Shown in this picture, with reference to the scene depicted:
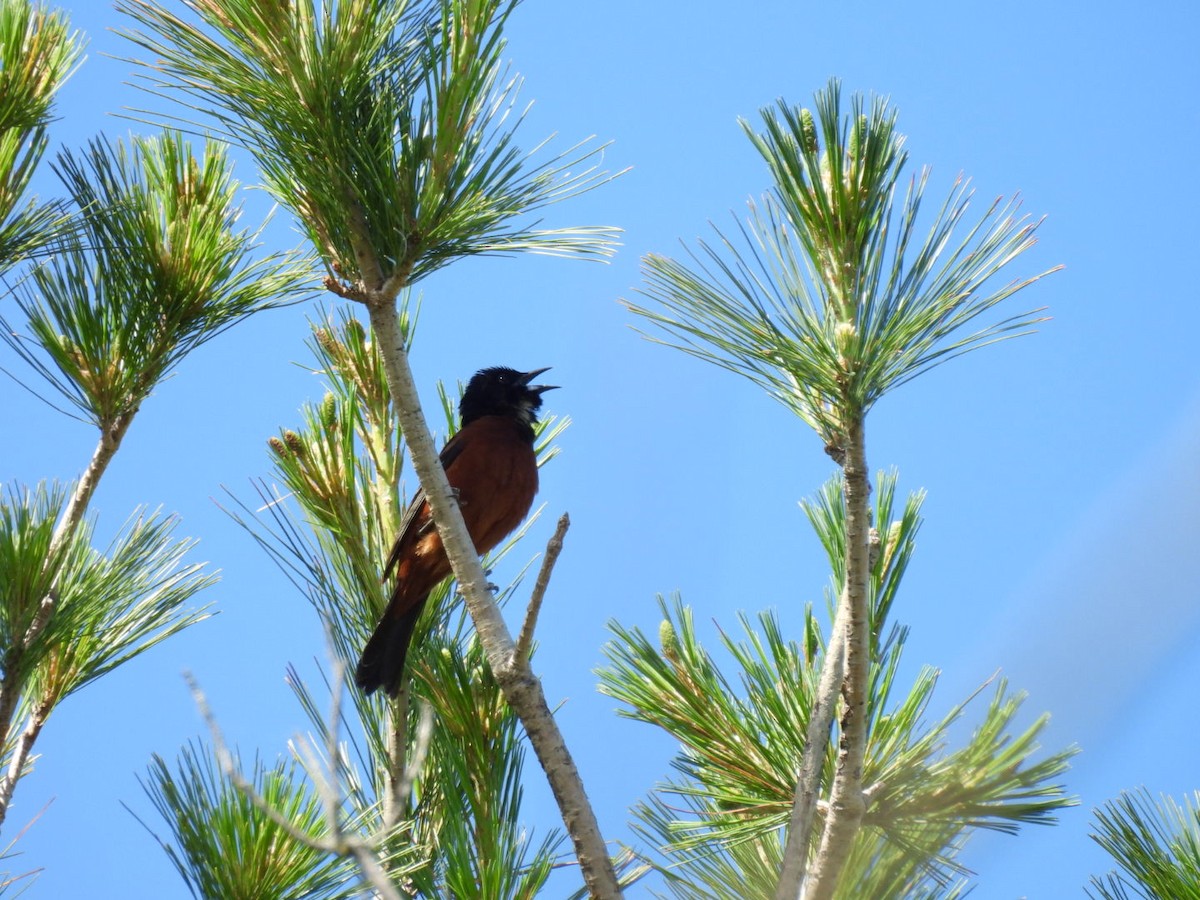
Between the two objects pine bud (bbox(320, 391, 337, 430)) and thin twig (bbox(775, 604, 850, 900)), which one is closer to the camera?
thin twig (bbox(775, 604, 850, 900))

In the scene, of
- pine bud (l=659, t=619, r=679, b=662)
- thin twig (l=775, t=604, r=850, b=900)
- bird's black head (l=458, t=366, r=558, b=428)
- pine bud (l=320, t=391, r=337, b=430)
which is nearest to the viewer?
thin twig (l=775, t=604, r=850, b=900)

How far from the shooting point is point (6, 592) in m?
2.51

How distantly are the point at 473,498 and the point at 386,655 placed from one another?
169 cm

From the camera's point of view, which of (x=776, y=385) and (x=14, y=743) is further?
(x=14, y=743)

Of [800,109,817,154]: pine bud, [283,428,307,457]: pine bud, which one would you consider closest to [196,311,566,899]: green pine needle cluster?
[283,428,307,457]: pine bud

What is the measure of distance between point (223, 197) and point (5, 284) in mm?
590

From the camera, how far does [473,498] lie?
4.55m

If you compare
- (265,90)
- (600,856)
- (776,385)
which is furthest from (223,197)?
(600,856)

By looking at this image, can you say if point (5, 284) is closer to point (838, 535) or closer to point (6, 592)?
point (6, 592)

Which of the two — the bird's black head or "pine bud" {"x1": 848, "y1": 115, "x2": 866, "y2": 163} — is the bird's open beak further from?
"pine bud" {"x1": 848, "y1": 115, "x2": 866, "y2": 163}

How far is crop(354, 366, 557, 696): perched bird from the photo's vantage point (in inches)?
118

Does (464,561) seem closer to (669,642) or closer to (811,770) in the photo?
(669,642)

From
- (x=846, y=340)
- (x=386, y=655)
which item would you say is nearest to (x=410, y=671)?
(x=386, y=655)

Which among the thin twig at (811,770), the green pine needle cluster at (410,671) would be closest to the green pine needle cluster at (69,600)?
the green pine needle cluster at (410,671)
